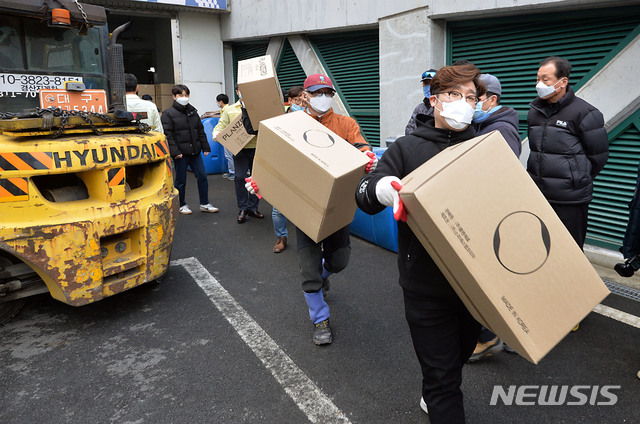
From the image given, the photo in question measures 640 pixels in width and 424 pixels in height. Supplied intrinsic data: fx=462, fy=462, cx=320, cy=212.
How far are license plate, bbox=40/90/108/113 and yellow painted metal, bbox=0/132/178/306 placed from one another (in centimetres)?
66

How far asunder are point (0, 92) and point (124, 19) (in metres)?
12.4

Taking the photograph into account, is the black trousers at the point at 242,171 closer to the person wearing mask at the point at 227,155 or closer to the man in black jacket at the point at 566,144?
the person wearing mask at the point at 227,155

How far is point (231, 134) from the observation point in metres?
5.97

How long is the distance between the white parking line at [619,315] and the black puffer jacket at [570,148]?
1.03 m

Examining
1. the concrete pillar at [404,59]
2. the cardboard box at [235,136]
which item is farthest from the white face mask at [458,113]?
the concrete pillar at [404,59]

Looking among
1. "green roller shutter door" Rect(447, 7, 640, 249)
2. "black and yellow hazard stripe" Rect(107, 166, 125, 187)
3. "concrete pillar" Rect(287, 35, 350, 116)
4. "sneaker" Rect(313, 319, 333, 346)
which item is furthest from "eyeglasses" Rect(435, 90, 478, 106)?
"concrete pillar" Rect(287, 35, 350, 116)

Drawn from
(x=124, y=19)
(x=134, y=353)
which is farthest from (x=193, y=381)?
(x=124, y=19)

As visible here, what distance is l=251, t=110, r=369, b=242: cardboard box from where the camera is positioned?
2.55 meters

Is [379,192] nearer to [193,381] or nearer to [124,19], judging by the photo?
[193,381]

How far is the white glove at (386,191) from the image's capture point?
178cm

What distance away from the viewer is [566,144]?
3223 millimetres

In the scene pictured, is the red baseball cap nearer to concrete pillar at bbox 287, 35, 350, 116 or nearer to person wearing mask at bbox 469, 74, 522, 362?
person wearing mask at bbox 469, 74, 522, 362

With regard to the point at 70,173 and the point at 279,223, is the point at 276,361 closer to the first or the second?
the point at 70,173

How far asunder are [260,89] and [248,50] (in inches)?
321
